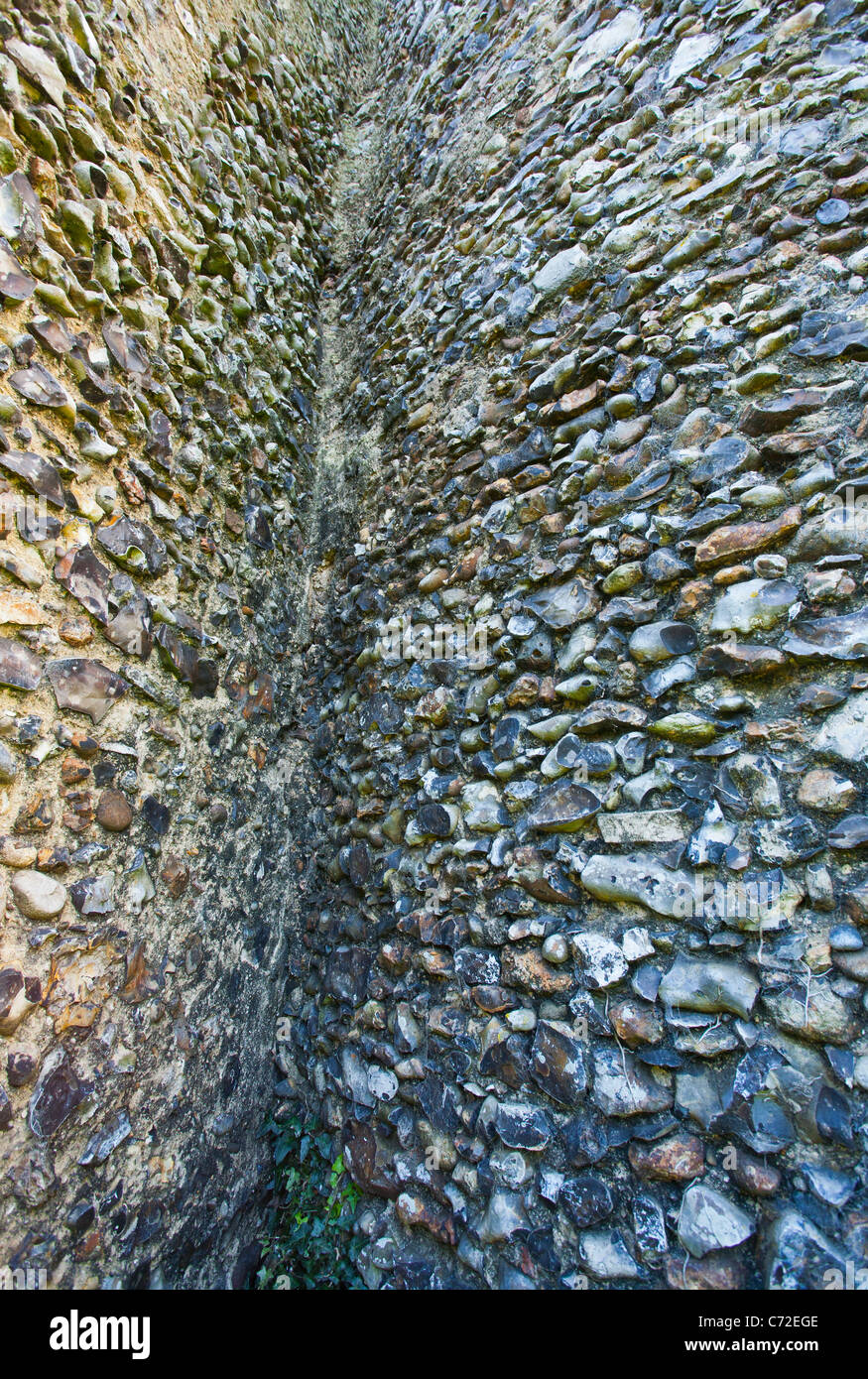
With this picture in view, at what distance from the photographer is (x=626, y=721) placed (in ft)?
5.32

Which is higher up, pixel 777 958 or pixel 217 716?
pixel 217 716

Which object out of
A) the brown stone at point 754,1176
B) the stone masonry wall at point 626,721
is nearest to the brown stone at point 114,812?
the stone masonry wall at point 626,721

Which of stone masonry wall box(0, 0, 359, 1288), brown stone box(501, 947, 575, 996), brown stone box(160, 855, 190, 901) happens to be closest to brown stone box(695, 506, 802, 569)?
brown stone box(501, 947, 575, 996)

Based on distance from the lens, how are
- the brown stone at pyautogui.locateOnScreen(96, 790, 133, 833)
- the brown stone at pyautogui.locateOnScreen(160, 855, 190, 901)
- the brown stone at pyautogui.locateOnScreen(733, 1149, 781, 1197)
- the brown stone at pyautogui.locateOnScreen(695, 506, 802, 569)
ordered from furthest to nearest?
the brown stone at pyautogui.locateOnScreen(160, 855, 190, 901)
the brown stone at pyautogui.locateOnScreen(96, 790, 133, 833)
the brown stone at pyautogui.locateOnScreen(695, 506, 802, 569)
the brown stone at pyautogui.locateOnScreen(733, 1149, 781, 1197)

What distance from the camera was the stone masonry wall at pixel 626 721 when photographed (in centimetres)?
124

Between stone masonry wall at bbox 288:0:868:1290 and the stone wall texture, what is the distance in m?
0.01

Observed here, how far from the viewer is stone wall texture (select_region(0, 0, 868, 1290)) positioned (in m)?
1.32

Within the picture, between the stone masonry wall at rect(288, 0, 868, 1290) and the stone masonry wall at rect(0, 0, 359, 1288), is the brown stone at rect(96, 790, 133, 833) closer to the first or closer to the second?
the stone masonry wall at rect(0, 0, 359, 1288)

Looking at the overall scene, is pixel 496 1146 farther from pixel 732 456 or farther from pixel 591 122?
pixel 591 122

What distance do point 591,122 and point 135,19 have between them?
1.81m

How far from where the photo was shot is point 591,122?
2.50 m

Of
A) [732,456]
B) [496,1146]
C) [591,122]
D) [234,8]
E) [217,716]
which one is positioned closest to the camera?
[496,1146]

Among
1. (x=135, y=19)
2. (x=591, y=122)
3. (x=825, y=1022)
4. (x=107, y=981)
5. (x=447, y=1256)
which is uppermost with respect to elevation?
(x=135, y=19)
